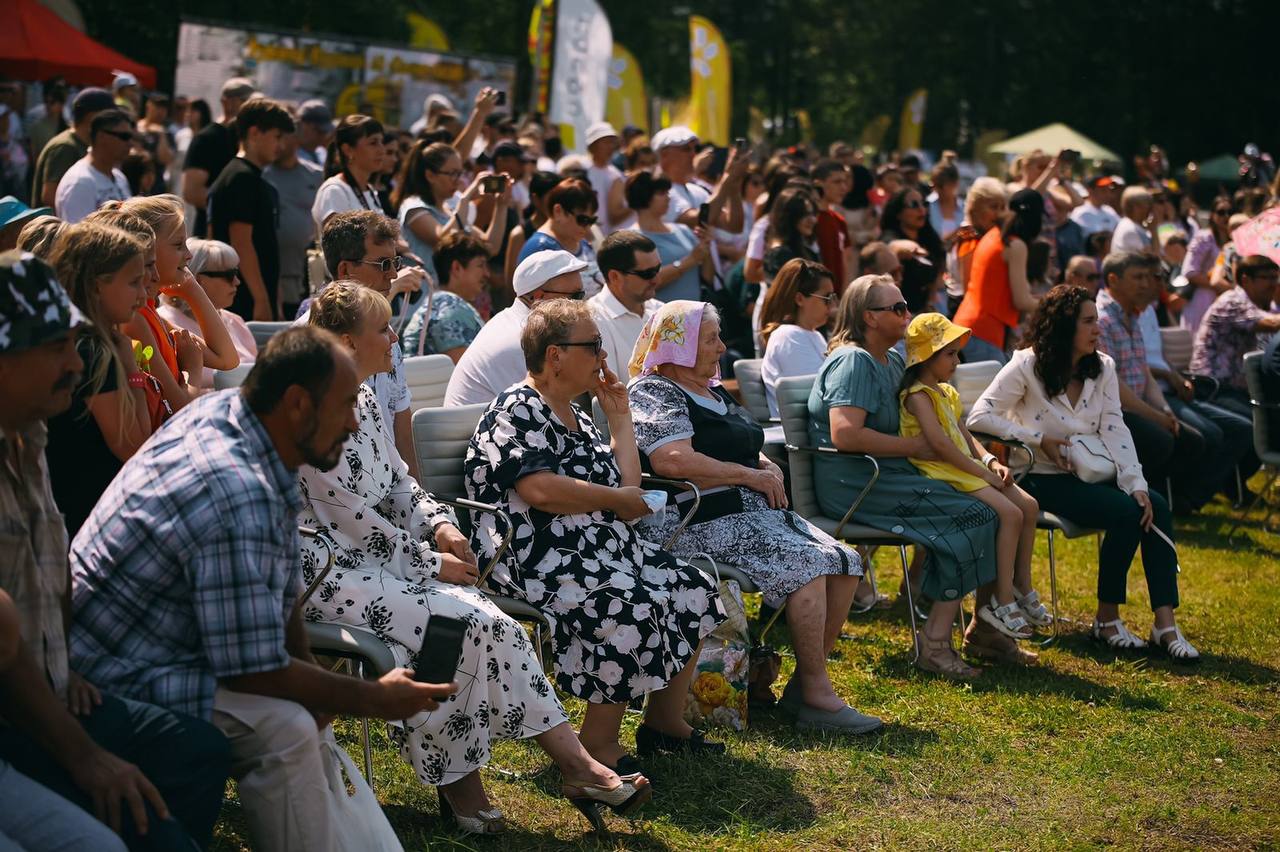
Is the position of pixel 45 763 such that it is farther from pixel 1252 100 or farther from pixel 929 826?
pixel 1252 100

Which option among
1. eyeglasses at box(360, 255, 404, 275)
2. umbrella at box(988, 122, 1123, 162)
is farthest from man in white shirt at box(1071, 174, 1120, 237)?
eyeglasses at box(360, 255, 404, 275)

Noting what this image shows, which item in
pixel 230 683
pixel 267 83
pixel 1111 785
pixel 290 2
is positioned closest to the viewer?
pixel 230 683

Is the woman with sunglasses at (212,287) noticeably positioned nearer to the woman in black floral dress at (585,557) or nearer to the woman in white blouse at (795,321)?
the woman in black floral dress at (585,557)

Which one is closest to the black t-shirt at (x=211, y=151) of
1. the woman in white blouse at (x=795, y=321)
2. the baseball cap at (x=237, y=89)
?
the baseball cap at (x=237, y=89)

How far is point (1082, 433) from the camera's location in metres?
6.62

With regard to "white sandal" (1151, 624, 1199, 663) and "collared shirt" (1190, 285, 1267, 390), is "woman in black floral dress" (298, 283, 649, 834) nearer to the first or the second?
"white sandal" (1151, 624, 1199, 663)

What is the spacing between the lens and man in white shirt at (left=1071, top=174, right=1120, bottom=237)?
14016 mm

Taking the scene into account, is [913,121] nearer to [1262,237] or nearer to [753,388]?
[1262,237]

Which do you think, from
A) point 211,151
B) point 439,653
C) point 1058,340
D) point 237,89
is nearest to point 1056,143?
point 237,89

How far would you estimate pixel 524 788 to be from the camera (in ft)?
14.7

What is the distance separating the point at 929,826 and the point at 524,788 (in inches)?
48.1

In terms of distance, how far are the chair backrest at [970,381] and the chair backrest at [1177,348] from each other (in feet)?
9.77

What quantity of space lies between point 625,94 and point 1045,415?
53.7ft

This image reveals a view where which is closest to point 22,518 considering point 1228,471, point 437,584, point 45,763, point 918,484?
point 45,763
